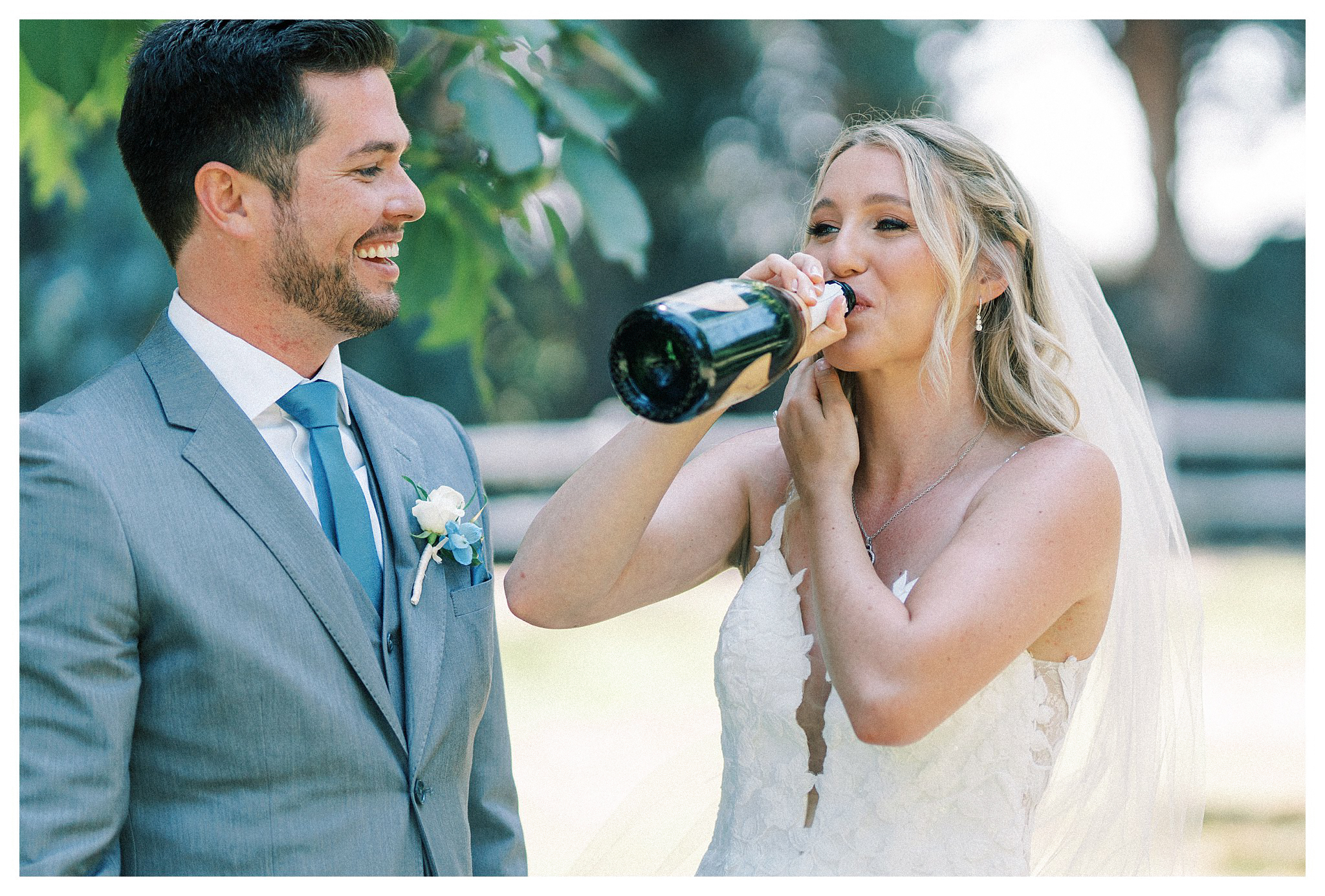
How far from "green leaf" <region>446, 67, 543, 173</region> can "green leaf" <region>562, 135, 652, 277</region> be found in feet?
0.50

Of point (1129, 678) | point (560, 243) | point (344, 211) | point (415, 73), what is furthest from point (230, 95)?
point (1129, 678)

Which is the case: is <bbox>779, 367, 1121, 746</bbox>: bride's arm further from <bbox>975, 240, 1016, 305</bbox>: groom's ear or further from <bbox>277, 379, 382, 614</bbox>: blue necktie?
<bbox>277, 379, 382, 614</bbox>: blue necktie

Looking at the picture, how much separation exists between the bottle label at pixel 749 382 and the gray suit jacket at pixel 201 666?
0.71 m

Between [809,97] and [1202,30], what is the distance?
206 inches

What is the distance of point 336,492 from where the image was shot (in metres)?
2.18

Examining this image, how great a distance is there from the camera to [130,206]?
28.7 feet

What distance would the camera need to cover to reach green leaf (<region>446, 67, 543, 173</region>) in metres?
2.64

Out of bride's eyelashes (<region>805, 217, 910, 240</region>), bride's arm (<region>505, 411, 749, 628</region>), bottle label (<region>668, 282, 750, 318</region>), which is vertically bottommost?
bride's arm (<region>505, 411, 749, 628</region>)

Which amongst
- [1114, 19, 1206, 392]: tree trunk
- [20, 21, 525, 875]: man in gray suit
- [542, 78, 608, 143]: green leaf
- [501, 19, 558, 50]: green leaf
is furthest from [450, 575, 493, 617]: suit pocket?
[1114, 19, 1206, 392]: tree trunk

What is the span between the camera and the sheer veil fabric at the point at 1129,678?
107 inches

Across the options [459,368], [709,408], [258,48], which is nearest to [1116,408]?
[709,408]

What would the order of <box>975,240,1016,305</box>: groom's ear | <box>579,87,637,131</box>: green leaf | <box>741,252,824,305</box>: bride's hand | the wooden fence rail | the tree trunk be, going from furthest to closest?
the tree trunk < the wooden fence rail < <box>579,87,637,131</box>: green leaf < <box>975,240,1016,305</box>: groom's ear < <box>741,252,824,305</box>: bride's hand

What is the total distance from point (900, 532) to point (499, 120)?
1.28 m

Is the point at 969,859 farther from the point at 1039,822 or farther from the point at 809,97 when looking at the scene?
the point at 809,97
